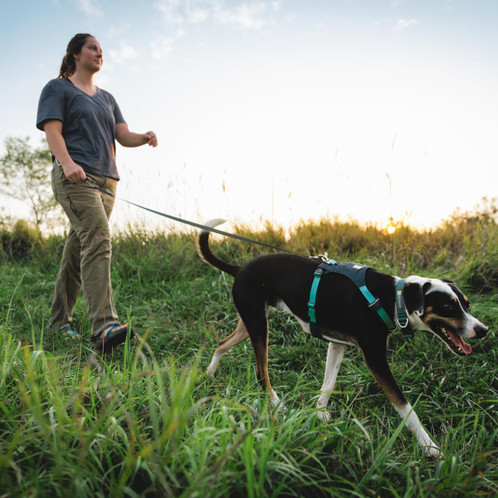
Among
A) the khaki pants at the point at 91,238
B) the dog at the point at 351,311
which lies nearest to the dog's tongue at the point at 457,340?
the dog at the point at 351,311

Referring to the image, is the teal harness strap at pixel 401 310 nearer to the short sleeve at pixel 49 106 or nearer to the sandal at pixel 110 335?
the sandal at pixel 110 335

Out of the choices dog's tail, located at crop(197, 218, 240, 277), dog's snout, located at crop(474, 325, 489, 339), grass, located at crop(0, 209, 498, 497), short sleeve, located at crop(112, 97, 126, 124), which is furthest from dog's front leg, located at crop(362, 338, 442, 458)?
short sleeve, located at crop(112, 97, 126, 124)

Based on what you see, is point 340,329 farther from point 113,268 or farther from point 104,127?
point 113,268

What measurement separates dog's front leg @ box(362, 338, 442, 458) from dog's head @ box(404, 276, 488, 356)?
1.01 ft

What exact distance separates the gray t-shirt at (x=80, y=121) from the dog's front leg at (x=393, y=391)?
2798 mm

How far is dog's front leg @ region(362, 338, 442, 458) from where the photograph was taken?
1.97 m

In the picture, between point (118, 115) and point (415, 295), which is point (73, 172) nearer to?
point (118, 115)

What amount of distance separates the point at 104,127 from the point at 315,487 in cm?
344

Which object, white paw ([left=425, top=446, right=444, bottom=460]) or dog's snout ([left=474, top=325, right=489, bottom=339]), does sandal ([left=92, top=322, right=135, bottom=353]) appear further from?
dog's snout ([left=474, top=325, right=489, bottom=339])

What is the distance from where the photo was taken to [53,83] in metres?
3.36

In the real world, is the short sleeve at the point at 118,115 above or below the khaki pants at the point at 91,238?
above

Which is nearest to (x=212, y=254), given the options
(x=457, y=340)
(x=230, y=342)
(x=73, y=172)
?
(x=230, y=342)

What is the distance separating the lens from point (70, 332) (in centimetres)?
369

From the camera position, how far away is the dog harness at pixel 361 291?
2.27 meters
